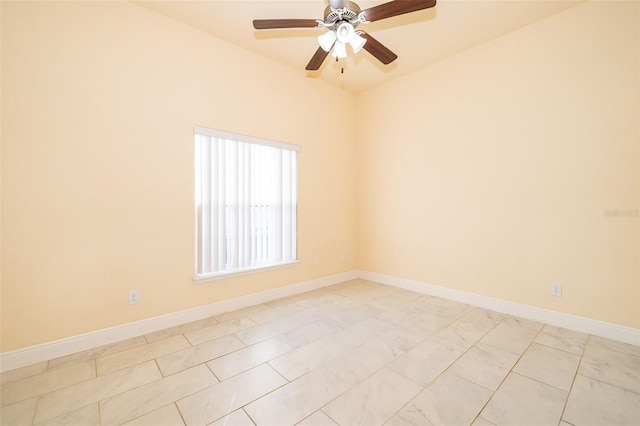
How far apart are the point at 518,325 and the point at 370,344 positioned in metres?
1.57

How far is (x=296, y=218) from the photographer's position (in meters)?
3.73

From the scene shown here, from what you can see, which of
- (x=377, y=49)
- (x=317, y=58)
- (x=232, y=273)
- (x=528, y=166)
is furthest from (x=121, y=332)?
(x=528, y=166)

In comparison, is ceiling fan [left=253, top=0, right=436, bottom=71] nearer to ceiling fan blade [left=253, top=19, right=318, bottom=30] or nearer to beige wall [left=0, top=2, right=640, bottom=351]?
ceiling fan blade [left=253, top=19, right=318, bottom=30]

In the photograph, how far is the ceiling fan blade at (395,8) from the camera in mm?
1782

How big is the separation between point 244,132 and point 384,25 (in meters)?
1.88

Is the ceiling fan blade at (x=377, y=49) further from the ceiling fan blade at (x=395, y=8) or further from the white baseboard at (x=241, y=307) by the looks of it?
the white baseboard at (x=241, y=307)

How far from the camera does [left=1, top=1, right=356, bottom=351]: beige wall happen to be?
205 centimetres

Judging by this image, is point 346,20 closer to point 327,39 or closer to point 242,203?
point 327,39

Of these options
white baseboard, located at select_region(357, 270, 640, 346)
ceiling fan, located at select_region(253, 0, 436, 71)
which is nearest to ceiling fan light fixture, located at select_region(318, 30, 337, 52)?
ceiling fan, located at select_region(253, 0, 436, 71)

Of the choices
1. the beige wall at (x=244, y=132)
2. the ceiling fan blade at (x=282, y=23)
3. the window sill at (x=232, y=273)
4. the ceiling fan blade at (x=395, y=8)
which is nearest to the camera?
the ceiling fan blade at (x=395, y=8)

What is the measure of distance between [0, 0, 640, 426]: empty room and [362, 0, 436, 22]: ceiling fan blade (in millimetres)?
14

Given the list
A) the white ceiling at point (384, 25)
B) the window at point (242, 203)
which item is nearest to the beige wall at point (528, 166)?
the white ceiling at point (384, 25)

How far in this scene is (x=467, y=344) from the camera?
7.62ft

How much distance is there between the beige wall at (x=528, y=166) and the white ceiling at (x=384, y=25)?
226 mm
